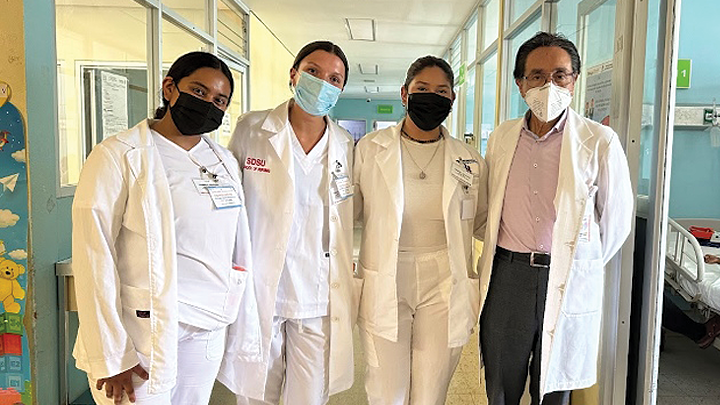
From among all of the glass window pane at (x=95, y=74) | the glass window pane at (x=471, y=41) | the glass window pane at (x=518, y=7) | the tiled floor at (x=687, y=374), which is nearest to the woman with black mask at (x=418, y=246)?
the glass window pane at (x=95, y=74)

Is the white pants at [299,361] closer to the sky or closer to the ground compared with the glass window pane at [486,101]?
closer to the ground

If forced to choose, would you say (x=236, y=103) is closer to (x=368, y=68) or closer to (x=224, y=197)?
(x=224, y=197)

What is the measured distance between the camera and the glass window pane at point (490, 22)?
527cm

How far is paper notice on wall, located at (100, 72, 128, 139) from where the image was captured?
2.86m

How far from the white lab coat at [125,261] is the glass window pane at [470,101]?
5.32 m

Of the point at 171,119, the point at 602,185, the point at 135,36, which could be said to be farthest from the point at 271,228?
the point at 135,36

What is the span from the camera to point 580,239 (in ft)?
5.32

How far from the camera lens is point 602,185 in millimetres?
1656

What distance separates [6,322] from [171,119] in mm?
1227

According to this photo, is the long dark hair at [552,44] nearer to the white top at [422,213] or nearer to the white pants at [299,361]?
the white top at [422,213]

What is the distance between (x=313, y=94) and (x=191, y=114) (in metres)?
0.42

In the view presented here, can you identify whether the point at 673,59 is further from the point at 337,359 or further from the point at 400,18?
the point at 400,18

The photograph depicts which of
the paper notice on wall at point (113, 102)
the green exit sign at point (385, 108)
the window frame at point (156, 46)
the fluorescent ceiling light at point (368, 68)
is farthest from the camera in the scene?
the green exit sign at point (385, 108)

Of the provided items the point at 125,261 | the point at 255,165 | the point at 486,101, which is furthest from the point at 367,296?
the point at 486,101
